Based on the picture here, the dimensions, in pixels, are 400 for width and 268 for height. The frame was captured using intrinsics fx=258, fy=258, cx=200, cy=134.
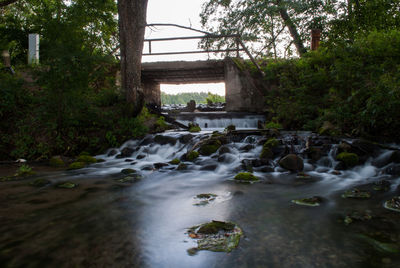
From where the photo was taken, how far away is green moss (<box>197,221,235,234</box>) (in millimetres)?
2350

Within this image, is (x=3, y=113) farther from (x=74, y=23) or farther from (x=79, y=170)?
(x=79, y=170)

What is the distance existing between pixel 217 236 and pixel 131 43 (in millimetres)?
8493

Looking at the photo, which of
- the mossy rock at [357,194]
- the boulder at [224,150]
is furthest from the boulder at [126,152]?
the mossy rock at [357,194]

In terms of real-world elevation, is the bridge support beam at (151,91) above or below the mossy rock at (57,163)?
above

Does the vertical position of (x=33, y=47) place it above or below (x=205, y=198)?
above

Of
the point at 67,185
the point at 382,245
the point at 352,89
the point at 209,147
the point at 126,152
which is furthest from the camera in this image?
the point at 126,152

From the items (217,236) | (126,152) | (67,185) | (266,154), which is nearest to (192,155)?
(266,154)

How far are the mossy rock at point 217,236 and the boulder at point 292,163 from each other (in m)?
3.05

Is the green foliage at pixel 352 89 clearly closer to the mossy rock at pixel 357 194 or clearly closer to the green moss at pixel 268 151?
the green moss at pixel 268 151

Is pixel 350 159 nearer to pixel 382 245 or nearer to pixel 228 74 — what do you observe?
pixel 382 245

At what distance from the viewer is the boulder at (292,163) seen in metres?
5.20

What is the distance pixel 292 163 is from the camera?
521 centimetres

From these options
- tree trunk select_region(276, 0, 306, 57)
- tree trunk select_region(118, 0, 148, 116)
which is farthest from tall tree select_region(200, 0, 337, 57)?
tree trunk select_region(118, 0, 148, 116)

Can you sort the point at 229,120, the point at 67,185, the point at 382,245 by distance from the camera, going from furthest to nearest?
the point at 229,120, the point at 67,185, the point at 382,245
